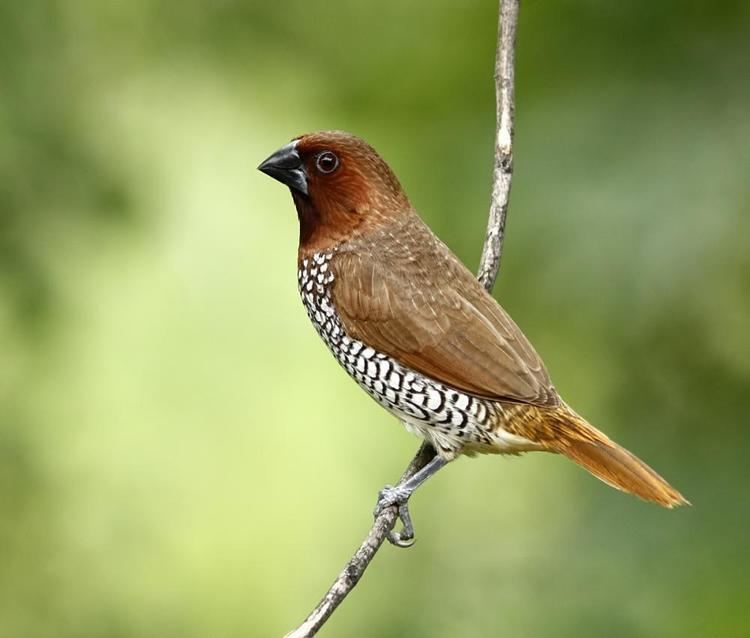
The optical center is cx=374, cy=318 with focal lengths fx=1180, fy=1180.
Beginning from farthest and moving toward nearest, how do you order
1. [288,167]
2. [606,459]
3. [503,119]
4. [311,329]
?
1. [311,329]
2. [288,167]
3. [503,119]
4. [606,459]

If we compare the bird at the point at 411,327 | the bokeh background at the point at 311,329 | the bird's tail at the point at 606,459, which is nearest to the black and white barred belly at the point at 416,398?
the bird at the point at 411,327

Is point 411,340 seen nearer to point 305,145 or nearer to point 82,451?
point 305,145

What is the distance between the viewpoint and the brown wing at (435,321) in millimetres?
3422

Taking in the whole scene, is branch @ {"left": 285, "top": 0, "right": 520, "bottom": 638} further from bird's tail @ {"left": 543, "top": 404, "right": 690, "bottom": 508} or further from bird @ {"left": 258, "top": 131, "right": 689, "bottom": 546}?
bird's tail @ {"left": 543, "top": 404, "right": 690, "bottom": 508}

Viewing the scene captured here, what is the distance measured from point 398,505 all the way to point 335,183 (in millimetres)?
1022

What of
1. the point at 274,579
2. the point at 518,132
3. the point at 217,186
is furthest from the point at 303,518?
the point at 518,132

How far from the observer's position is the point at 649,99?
366 cm

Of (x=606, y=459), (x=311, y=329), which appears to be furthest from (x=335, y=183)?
(x=311, y=329)

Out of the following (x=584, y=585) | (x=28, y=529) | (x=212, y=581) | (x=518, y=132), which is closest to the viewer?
(x=584, y=585)

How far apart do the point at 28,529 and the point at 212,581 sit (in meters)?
0.78

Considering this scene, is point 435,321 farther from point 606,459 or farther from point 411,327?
point 606,459

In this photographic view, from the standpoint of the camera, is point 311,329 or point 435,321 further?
point 311,329

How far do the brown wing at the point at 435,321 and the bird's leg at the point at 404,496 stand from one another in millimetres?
316

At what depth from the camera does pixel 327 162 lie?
12.1 ft
